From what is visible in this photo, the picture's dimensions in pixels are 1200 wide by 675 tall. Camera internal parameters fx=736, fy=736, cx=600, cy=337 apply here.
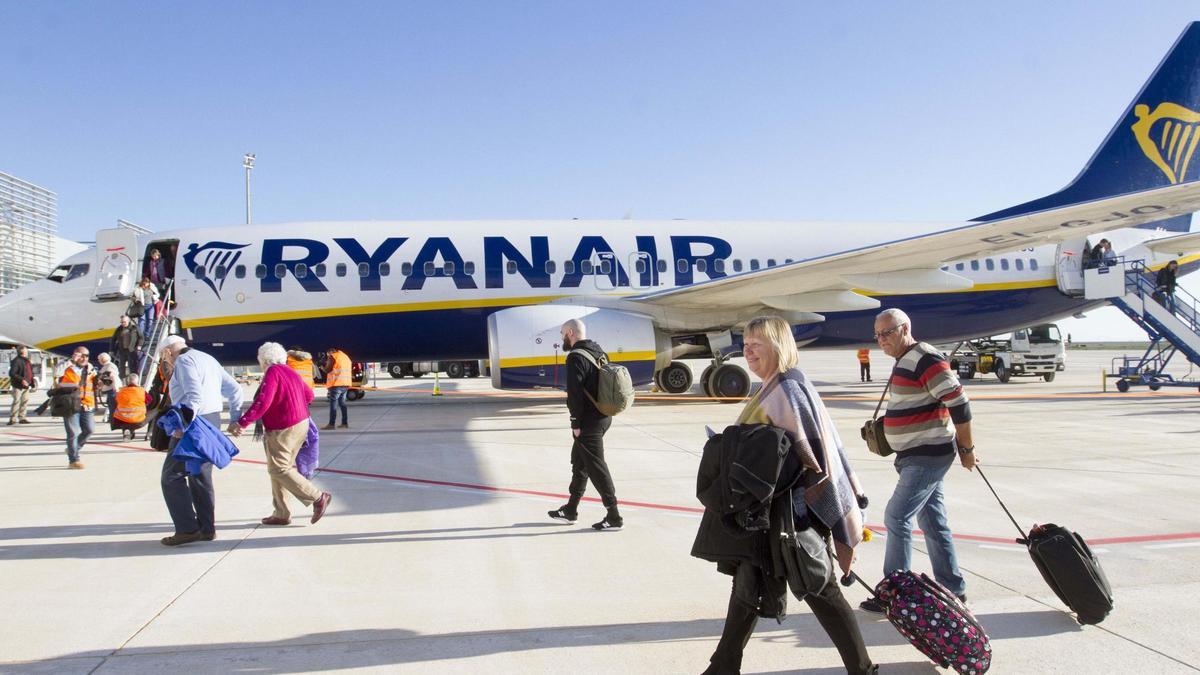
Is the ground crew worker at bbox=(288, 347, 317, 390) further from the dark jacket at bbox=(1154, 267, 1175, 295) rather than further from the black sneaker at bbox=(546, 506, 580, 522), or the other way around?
the dark jacket at bbox=(1154, 267, 1175, 295)

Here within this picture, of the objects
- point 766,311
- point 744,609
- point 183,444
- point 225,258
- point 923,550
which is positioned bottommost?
point 923,550

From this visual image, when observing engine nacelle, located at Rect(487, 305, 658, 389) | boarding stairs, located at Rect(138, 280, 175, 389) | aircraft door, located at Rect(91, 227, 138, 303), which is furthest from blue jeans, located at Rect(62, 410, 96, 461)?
engine nacelle, located at Rect(487, 305, 658, 389)

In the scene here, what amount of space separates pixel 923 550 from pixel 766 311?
10504 mm

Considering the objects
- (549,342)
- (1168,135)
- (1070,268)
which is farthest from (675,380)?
(1168,135)

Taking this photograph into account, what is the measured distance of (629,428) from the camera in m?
11.4

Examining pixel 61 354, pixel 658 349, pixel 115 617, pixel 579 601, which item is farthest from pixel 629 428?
pixel 61 354

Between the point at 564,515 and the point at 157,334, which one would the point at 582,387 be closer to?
the point at 564,515

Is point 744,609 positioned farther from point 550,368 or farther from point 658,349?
point 658,349

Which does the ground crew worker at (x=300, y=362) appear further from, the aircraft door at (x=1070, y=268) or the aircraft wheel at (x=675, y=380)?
the aircraft door at (x=1070, y=268)

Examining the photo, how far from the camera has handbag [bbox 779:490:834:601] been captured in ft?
8.98

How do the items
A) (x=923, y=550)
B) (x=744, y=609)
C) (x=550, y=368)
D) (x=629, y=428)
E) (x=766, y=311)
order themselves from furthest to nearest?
(x=766, y=311)
(x=550, y=368)
(x=629, y=428)
(x=923, y=550)
(x=744, y=609)

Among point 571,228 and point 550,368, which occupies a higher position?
point 571,228

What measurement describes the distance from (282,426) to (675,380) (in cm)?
1184

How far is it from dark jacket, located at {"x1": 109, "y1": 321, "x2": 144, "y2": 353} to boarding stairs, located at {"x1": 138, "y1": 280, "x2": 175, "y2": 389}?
0.14m
